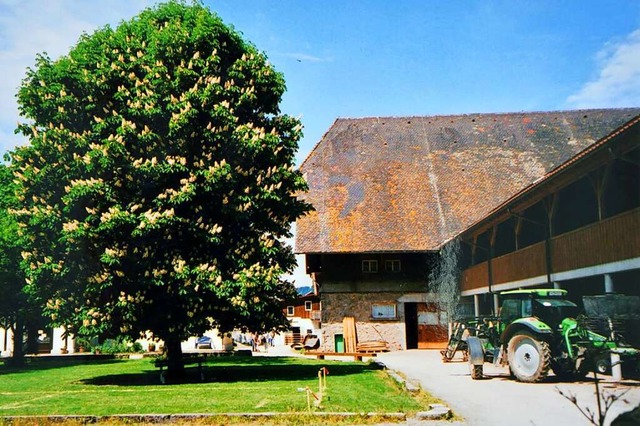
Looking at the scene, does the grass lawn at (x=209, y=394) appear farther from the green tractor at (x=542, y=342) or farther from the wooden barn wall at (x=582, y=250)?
the wooden barn wall at (x=582, y=250)

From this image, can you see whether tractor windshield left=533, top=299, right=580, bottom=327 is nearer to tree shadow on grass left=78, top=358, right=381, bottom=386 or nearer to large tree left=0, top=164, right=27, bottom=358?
tree shadow on grass left=78, top=358, right=381, bottom=386

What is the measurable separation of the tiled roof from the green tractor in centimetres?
1439

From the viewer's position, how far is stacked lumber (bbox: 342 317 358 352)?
32469mm

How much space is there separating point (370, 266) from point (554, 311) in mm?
17699

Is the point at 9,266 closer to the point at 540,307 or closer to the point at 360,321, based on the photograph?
the point at 360,321

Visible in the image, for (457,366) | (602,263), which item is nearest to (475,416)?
(602,263)

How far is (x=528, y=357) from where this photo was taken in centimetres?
1491

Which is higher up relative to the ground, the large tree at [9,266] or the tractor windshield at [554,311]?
the large tree at [9,266]

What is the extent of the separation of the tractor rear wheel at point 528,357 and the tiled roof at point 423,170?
16021 mm

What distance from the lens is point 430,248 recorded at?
31141 millimetres

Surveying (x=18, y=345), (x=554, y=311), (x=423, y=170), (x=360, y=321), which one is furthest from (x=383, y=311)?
(x=18, y=345)

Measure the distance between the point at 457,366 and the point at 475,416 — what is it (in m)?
11.3

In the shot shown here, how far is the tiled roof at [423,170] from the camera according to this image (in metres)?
32.4

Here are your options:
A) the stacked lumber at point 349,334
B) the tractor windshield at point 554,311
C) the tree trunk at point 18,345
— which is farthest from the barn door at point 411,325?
the tree trunk at point 18,345
